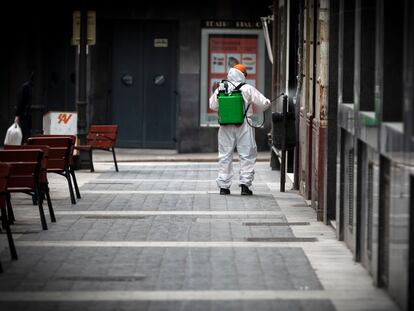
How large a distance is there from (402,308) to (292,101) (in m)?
11.9

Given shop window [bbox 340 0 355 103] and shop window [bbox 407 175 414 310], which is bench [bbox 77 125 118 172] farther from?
shop window [bbox 407 175 414 310]

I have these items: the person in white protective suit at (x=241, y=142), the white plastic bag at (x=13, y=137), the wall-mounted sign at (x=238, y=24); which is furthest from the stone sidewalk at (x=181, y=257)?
the wall-mounted sign at (x=238, y=24)

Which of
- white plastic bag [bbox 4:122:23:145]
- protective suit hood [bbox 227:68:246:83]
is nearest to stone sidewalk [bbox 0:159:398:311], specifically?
protective suit hood [bbox 227:68:246:83]

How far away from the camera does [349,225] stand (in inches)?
527

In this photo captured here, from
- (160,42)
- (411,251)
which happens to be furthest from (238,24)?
(411,251)

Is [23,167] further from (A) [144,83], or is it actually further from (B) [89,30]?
(A) [144,83]

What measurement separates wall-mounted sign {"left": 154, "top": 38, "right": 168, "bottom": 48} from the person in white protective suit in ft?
36.1

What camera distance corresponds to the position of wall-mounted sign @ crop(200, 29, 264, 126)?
30.0m

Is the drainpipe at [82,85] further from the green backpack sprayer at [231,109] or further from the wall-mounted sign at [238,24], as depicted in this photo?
the green backpack sprayer at [231,109]

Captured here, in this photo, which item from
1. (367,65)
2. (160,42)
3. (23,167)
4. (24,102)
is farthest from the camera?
(160,42)

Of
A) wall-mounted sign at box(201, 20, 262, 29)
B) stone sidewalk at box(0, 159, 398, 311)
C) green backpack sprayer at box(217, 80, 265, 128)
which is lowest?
stone sidewalk at box(0, 159, 398, 311)

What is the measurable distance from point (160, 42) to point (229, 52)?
1.61 metres

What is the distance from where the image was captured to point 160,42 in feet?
99.8

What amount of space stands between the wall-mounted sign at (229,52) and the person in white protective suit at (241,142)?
10479 millimetres
